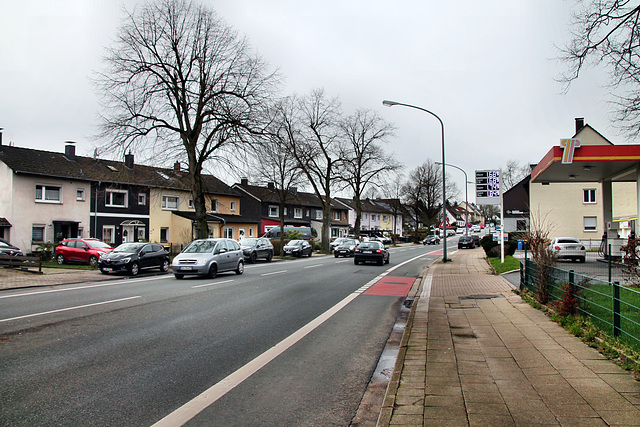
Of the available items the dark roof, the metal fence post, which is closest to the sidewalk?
the metal fence post

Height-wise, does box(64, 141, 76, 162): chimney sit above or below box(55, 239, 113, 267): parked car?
above

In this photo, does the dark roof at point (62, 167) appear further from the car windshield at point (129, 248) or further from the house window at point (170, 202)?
the car windshield at point (129, 248)

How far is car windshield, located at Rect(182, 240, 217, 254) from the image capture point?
18.7 metres

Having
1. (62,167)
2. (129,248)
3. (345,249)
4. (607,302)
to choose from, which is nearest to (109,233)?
(62,167)

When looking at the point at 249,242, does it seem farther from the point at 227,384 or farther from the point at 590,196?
the point at 590,196

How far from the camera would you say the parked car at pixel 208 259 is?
17672 mm

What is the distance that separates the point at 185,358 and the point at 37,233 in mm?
33290

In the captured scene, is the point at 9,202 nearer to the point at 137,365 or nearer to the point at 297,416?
the point at 137,365

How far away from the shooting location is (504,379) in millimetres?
5059

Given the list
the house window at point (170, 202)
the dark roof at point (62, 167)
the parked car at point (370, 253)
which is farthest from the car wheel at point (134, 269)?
the house window at point (170, 202)

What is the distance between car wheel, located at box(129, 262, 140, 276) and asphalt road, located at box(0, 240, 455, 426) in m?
8.01

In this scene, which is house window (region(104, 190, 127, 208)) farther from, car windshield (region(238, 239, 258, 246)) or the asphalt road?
the asphalt road

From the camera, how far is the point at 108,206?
38.5m

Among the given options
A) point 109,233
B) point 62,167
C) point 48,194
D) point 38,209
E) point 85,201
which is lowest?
point 109,233
